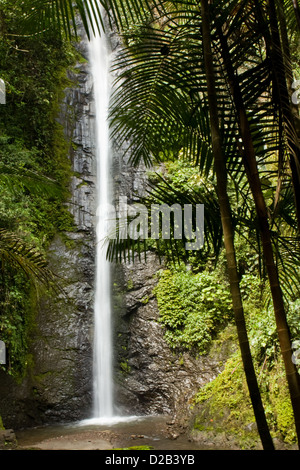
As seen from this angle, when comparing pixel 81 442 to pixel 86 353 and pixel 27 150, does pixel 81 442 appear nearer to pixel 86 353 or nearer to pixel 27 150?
pixel 86 353

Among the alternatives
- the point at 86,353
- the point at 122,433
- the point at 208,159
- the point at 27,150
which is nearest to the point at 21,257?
the point at 208,159

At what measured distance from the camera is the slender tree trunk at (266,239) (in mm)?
1657

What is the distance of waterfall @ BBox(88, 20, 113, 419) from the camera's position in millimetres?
7488

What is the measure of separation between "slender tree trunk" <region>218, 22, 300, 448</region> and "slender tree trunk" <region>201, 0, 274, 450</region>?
14 centimetres

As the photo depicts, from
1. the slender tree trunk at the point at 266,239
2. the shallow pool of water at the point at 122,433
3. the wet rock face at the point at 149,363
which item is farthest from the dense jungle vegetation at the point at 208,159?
the shallow pool of water at the point at 122,433

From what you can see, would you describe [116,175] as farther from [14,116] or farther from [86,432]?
[86,432]

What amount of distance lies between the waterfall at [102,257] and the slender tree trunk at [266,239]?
13.1 ft

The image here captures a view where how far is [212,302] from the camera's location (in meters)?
7.10

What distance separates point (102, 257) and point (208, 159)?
630cm

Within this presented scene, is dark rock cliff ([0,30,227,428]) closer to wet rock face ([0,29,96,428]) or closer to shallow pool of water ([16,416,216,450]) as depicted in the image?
wet rock face ([0,29,96,428])

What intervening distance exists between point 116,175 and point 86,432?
5873mm

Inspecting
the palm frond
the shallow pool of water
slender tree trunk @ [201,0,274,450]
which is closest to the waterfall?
the shallow pool of water

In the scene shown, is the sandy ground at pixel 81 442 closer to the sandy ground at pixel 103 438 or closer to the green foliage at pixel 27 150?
the sandy ground at pixel 103 438
